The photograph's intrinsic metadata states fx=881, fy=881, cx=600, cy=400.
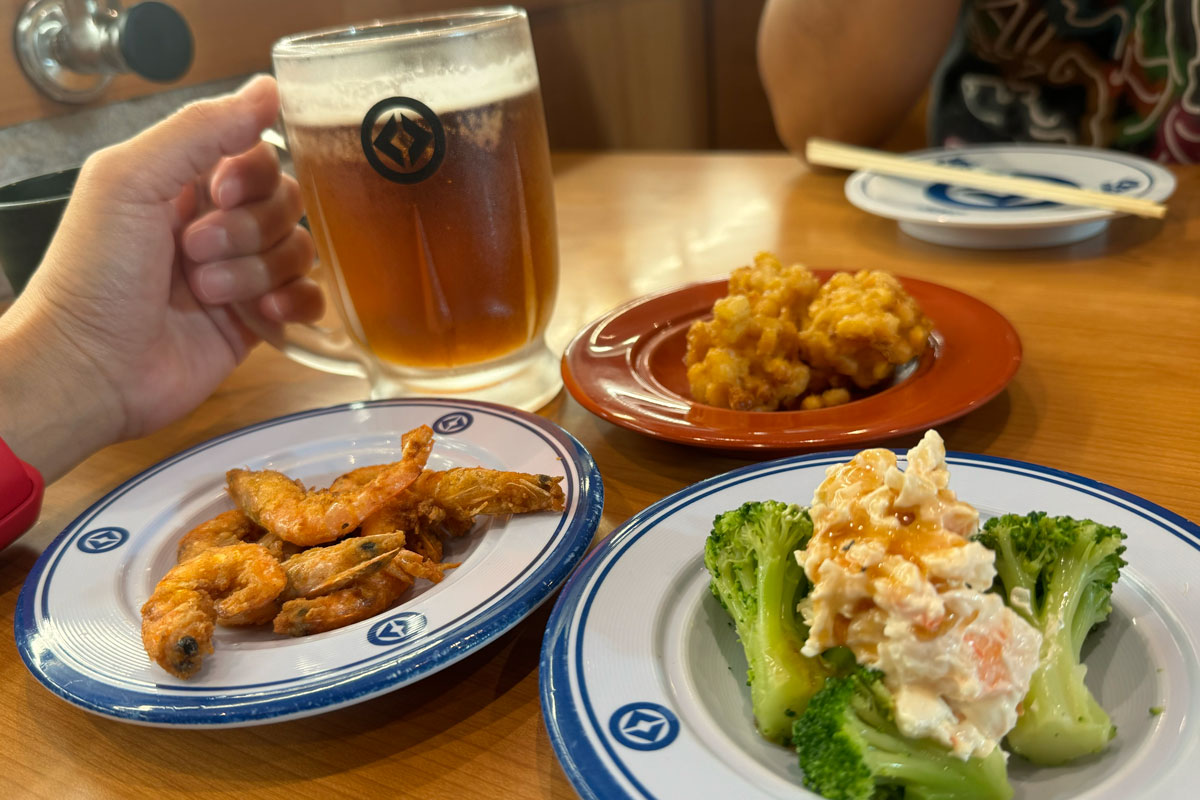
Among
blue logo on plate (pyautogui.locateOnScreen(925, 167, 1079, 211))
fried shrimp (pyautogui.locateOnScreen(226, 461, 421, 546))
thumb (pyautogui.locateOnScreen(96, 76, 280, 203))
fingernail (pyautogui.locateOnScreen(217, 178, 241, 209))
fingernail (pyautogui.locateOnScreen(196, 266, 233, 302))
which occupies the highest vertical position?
thumb (pyautogui.locateOnScreen(96, 76, 280, 203))

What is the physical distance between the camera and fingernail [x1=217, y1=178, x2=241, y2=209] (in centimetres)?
128

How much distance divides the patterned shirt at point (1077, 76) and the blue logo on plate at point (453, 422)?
82.6 inches

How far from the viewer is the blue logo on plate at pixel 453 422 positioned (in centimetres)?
99

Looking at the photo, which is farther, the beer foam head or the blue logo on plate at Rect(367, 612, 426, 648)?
the beer foam head

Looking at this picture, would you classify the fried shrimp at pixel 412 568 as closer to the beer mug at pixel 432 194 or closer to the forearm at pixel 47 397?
the beer mug at pixel 432 194

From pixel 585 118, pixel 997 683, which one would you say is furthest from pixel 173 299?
pixel 585 118

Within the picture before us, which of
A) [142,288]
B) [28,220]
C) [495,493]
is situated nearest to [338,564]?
[495,493]

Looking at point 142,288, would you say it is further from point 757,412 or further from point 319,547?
point 757,412

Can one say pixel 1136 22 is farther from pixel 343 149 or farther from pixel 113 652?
pixel 113 652

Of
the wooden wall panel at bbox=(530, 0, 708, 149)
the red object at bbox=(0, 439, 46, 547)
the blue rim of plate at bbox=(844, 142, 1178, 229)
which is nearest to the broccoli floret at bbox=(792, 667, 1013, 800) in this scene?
the red object at bbox=(0, 439, 46, 547)

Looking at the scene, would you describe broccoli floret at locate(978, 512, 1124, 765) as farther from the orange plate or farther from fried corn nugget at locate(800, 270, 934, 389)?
fried corn nugget at locate(800, 270, 934, 389)

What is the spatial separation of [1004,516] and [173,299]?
3.78 feet

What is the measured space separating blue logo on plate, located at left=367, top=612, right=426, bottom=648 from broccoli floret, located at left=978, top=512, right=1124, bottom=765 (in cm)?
41

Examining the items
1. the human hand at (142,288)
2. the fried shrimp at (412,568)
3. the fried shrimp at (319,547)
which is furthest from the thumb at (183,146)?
the fried shrimp at (412,568)
